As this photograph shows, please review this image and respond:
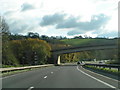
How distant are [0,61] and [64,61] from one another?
65.2m

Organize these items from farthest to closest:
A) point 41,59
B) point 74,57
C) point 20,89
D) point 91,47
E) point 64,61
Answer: point 74,57 < point 64,61 < point 91,47 < point 41,59 < point 20,89

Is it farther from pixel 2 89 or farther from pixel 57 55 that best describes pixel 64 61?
pixel 2 89

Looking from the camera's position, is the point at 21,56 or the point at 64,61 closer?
the point at 21,56

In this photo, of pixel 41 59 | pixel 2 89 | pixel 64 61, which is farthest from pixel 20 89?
pixel 64 61

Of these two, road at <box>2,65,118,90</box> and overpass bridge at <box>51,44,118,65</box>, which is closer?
road at <box>2,65,118,90</box>

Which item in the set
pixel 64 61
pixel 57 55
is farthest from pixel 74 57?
pixel 57 55

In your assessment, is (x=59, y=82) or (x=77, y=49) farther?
(x=77, y=49)

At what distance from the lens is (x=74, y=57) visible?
149 m

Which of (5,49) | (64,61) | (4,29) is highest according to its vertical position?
(4,29)

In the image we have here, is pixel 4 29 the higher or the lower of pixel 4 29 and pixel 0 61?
the higher

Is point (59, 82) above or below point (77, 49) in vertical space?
above

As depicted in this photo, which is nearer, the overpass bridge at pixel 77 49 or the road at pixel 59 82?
the road at pixel 59 82

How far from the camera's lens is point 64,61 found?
451 feet

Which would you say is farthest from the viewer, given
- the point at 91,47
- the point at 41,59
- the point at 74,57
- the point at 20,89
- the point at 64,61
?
the point at 74,57
